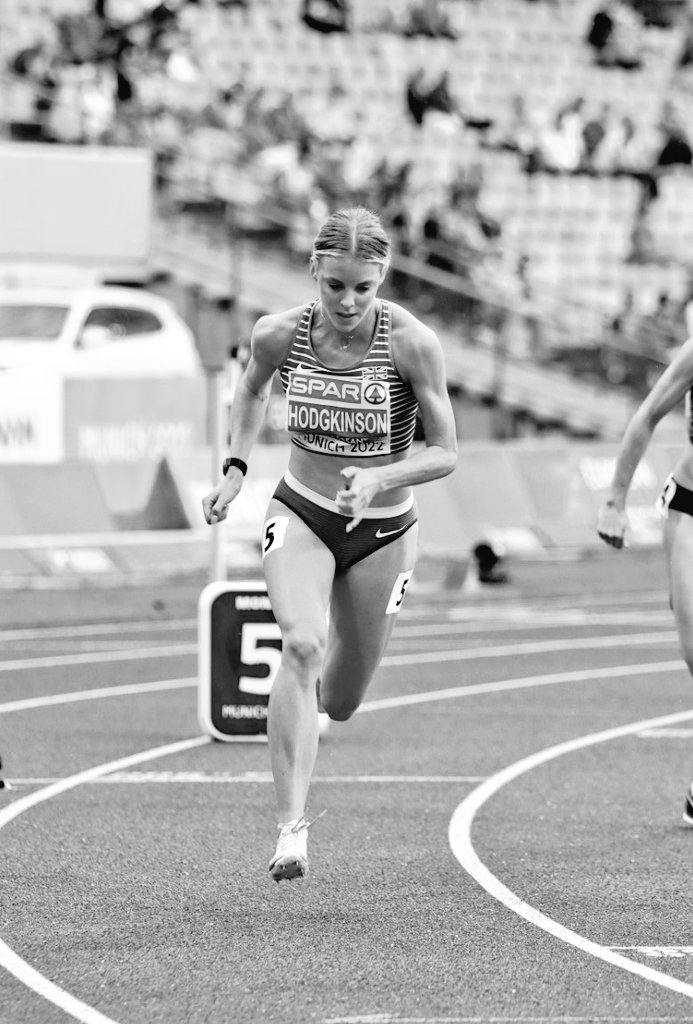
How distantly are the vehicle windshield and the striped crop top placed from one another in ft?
52.2

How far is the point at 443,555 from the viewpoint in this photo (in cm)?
2167

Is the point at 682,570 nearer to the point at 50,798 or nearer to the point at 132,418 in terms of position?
the point at 50,798

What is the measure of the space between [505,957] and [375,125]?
2475 cm

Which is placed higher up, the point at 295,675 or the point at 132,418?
the point at 295,675

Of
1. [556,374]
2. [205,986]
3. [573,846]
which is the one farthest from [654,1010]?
[556,374]

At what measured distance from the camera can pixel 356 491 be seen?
654cm

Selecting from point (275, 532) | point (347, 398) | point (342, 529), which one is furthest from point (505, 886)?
point (347, 398)

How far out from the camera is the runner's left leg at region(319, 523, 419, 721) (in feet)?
23.9

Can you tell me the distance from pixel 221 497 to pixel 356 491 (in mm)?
811

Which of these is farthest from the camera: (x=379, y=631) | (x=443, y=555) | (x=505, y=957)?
(x=443, y=555)

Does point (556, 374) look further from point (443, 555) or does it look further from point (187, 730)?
point (187, 730)

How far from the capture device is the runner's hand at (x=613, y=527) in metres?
7.91

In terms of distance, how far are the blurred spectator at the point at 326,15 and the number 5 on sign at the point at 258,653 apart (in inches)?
821

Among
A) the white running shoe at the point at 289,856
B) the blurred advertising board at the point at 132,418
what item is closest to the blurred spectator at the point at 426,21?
the blurred advertising board at the point at 132,418
